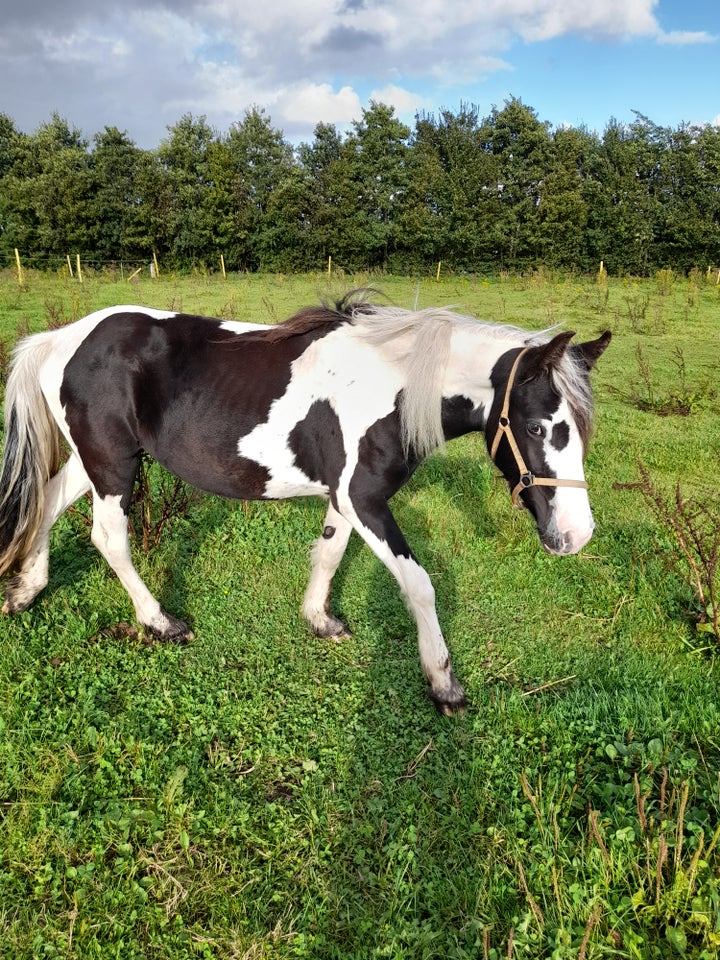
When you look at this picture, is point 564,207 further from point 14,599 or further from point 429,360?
point 14,599

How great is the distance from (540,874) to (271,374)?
2.51 metres

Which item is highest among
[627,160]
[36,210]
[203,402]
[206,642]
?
[627,160]

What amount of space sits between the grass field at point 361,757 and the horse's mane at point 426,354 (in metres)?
1.36

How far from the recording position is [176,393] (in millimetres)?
3201

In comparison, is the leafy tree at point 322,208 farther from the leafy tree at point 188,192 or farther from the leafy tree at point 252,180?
the leafy tree at point 188,192

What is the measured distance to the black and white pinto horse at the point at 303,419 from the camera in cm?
276

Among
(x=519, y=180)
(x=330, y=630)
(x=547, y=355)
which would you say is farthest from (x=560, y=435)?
(x=519, y=180)

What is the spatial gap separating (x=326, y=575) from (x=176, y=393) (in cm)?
139

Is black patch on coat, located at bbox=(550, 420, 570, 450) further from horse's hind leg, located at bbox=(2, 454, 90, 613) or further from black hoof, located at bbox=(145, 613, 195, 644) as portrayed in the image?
horse's hind leg, located at bbox=(2, 454, 90, 613)

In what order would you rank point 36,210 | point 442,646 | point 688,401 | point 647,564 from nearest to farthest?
point 442,646 < point 647,564 < point 688,401 < point 36,210

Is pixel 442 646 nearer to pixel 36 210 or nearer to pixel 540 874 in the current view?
pixel 540 874

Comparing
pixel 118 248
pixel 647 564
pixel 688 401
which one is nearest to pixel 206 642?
pixel 647 564

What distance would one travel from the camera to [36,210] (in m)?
29.5

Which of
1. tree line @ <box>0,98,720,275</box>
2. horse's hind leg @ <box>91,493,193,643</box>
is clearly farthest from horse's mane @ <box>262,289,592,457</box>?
tree line @ <box>0,98,720,275</box>
